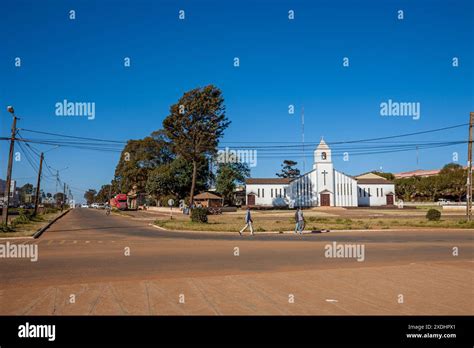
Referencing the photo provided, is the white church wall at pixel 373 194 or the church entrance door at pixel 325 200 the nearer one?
the church entrance door at pixel 325 200

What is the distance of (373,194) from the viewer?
83.6m

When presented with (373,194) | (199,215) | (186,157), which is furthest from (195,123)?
(373,194)

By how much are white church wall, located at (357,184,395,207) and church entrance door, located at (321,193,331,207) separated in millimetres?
9191

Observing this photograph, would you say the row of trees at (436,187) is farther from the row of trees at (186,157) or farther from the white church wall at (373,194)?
the row of trees at (186,157)

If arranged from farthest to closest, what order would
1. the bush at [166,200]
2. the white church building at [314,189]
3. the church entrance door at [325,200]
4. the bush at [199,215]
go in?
the white church building at [314,189], the church entrance door at [325,200], the bush at [166,200], the bush at [199,215]

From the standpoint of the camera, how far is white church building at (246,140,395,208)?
3095 inches

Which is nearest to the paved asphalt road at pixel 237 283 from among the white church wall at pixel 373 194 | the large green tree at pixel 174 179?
the large green tree at pixel 174 179

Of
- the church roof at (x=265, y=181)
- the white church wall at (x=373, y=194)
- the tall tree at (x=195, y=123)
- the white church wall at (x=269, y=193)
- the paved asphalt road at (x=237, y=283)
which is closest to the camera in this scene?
the paved asphalt road at (x=237, y=283)

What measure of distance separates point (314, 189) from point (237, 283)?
7146 centimetres

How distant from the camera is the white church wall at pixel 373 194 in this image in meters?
83.6

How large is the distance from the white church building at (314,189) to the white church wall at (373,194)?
2.78 meters

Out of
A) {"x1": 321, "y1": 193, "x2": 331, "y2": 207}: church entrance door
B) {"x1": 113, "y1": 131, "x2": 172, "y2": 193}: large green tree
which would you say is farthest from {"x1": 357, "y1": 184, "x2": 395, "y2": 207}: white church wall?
{"x1": 113, "y1": 131, "x2": 172, "y2": 193}: large green tree

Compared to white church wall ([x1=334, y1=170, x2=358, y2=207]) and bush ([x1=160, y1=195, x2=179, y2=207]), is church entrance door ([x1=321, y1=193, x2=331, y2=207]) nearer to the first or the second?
white church wall ([x1=334, y1=170, x2=358, y2=207])

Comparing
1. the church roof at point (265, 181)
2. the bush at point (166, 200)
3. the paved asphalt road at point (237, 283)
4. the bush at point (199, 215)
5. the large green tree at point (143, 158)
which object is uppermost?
the large green tree at point (143, 158)
